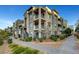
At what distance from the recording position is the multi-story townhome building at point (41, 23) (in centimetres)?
380

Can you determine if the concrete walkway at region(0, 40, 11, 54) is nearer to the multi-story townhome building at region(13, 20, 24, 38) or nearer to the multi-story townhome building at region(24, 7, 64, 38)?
the multi-story townhome building at region(13, 20, 24, 38)

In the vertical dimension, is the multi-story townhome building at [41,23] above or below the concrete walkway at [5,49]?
above

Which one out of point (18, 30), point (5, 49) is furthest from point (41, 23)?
point (5, 49)

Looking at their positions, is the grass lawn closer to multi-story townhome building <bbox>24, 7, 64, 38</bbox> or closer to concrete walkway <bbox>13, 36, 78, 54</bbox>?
concrete walkway <bbox>13, 36, 78, 54</bbox>

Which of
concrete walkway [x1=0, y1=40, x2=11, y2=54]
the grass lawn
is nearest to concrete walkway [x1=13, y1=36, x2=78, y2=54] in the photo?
the grass lawn

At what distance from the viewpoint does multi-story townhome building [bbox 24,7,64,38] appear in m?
3.80

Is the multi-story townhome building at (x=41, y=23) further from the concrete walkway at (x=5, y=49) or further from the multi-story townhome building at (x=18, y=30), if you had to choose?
the concrete walkway at (x=5, y=49)

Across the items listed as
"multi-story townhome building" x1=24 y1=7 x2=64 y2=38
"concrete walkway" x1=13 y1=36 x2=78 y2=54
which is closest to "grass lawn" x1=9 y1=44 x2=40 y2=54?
"concrete walkway" x1=13 y1=36 x2=78 y2=54

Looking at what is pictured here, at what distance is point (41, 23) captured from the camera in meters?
3.80

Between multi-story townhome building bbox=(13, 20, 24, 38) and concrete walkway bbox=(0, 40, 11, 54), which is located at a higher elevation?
multi-story townhome building bbox=(13, 20, 24, 38)

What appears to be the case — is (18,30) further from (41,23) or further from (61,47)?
(61,47)

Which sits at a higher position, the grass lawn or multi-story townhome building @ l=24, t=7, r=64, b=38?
multi-story townhome building @ l=24, t=7, r=64, b=38

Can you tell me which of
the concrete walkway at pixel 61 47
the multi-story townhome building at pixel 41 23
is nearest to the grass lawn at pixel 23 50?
the concrete walkway at pixel 61 47

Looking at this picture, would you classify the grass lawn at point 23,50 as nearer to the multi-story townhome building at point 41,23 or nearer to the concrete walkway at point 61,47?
the concrete walkway at point 61,47
